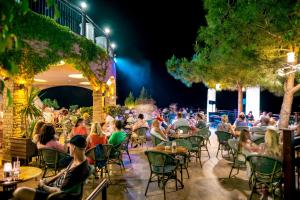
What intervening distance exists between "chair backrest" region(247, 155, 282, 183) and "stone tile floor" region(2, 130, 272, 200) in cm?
48

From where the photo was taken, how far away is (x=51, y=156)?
15.5ft

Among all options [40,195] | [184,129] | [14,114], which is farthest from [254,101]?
[40,195]

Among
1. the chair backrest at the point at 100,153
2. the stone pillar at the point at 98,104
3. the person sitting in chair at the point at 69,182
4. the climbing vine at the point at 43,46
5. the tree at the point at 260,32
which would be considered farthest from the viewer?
the stone pillar at the point at 98,104

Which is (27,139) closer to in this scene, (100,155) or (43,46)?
(100,155)

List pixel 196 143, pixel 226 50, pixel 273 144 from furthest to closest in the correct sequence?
pixel 226 50
pixel 196 143
pixel 273 144

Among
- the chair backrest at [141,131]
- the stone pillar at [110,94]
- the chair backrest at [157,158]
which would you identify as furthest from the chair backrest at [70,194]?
the stone pillar at [110,94]

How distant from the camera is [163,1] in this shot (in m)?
20.7

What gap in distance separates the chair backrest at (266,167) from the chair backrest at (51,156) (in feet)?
10.9

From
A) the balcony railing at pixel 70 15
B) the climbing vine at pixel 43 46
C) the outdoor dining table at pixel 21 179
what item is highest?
the balcony railing at pixel 70 15

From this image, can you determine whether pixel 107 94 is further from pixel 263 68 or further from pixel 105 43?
pixel 263 68

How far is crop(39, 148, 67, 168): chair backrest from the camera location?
184 inches

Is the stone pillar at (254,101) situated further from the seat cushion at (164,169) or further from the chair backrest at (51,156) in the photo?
the chair backrest at (51,156)

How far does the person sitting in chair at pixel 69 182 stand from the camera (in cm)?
249

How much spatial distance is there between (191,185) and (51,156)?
2698 millimetres
